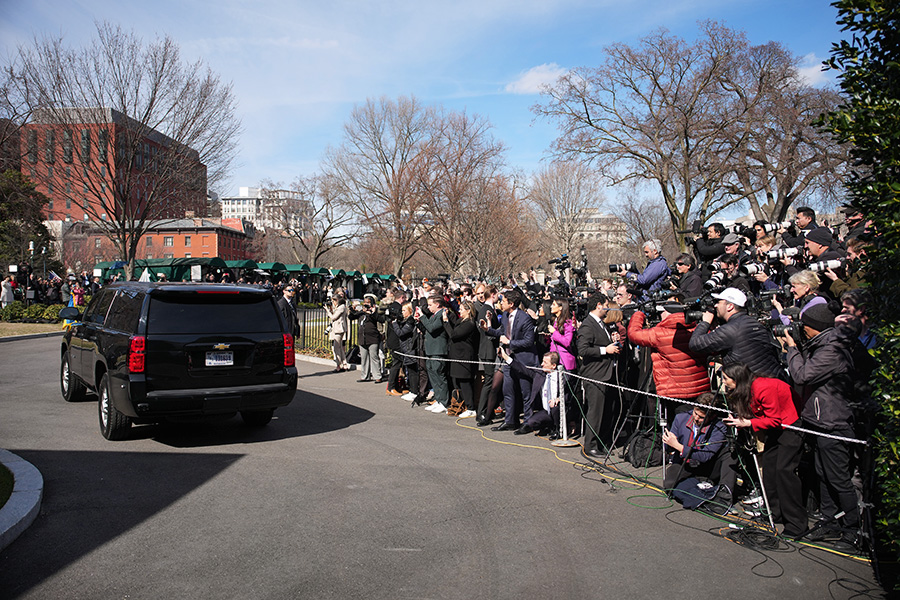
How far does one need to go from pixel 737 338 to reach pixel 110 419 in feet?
24.6

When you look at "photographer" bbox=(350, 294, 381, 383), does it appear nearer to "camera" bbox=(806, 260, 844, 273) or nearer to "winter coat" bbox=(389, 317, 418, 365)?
"winter coat" bbox=(389, 317, 418, 365)

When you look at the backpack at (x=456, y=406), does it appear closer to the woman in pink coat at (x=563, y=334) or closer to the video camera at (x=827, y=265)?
the woman in pink coat at (x=563, y=334)

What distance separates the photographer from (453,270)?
106ft

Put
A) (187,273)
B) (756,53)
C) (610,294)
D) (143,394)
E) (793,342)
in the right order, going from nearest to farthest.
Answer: (793,342) → (143,394) → (610,294) → (756,53) → (187,273)

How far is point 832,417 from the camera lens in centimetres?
531

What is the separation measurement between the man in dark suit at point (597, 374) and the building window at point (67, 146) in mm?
22970

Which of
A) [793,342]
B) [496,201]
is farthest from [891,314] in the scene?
[496,201]

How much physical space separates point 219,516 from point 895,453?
16.9ft

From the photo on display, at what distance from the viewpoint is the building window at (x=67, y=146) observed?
23359 mm

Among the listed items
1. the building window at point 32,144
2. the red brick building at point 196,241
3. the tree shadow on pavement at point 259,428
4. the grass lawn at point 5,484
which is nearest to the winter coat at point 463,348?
the tree shadow on pavement at point 259,428

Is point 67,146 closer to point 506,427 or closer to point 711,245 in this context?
point 506,427

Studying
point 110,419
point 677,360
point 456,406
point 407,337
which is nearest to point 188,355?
point 110,419

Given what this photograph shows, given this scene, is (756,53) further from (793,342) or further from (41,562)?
(41,562)

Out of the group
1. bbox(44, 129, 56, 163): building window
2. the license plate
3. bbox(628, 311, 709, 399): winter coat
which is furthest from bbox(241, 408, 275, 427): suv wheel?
bbox(44, 129, 56, 163): building window
